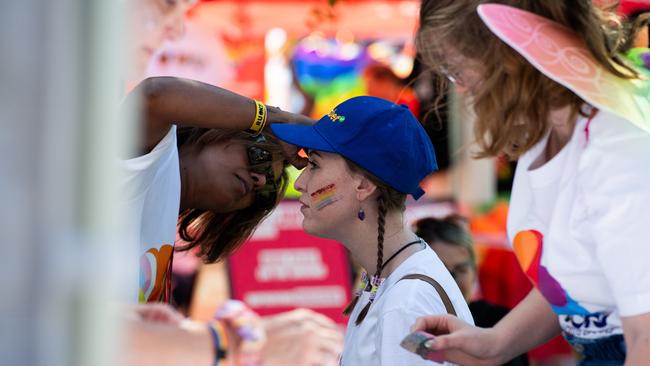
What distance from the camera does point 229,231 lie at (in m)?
2.63

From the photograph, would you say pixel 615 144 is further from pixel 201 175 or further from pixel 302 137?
pixel 201 175

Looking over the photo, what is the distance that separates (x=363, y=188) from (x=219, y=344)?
1.26 metres

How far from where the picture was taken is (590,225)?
4.89 ft

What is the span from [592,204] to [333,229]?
97 centimetres

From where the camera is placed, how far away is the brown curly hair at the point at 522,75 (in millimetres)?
1596

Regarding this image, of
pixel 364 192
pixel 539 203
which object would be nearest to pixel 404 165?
pixel 364 192

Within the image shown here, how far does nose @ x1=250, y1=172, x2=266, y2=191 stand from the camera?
2.46 m

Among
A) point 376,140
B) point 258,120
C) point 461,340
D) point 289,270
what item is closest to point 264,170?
point 258,120

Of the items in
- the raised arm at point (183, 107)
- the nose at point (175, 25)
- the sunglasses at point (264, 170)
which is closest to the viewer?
the raised arm at point (183, 107)

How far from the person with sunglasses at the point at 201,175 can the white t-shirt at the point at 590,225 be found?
1.72 ft

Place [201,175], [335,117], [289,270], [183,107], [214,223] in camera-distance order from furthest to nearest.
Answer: [289,270]
[214,223]
[201,175]
[335,117]
[183,107]

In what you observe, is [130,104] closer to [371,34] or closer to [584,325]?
[584,325]

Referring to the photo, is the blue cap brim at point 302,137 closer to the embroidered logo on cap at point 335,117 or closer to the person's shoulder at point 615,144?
the embroidered logo on cap at point 335,117

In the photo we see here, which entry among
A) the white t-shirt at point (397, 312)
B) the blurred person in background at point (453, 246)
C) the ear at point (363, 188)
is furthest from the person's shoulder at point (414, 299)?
the blurred person in background at point (453, 246)
